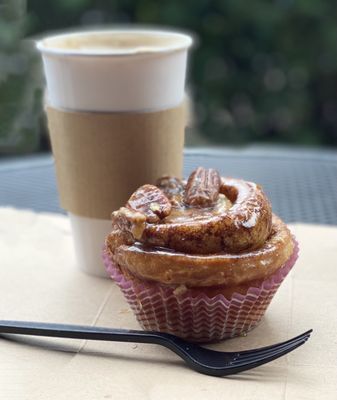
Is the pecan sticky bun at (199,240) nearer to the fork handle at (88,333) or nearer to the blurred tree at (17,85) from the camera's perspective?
the fork handle at (88,333)

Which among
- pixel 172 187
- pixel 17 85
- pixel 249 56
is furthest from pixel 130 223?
pixel 249 56

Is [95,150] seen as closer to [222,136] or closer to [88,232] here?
[88,232]

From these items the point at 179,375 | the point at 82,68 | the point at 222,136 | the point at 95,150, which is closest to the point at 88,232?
the point at 95,150

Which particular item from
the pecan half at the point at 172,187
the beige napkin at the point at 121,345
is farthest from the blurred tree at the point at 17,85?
the pecan half at the point at 172,187

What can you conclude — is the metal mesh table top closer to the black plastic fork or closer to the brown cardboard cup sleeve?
the brown cardboard cup sleeve

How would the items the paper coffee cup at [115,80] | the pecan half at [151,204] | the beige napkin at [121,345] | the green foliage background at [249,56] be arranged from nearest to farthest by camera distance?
1. the beige napkin at [121,345]
2. the pecan half at [151,204]
3. the paper coffee cup at [115,80]
4. the green foliage background at [249,56]

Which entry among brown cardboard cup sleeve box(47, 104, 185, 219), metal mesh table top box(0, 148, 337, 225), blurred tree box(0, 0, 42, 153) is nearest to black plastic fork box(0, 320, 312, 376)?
brown cardboard cup sleeve box(47, 104, 185, 219)
